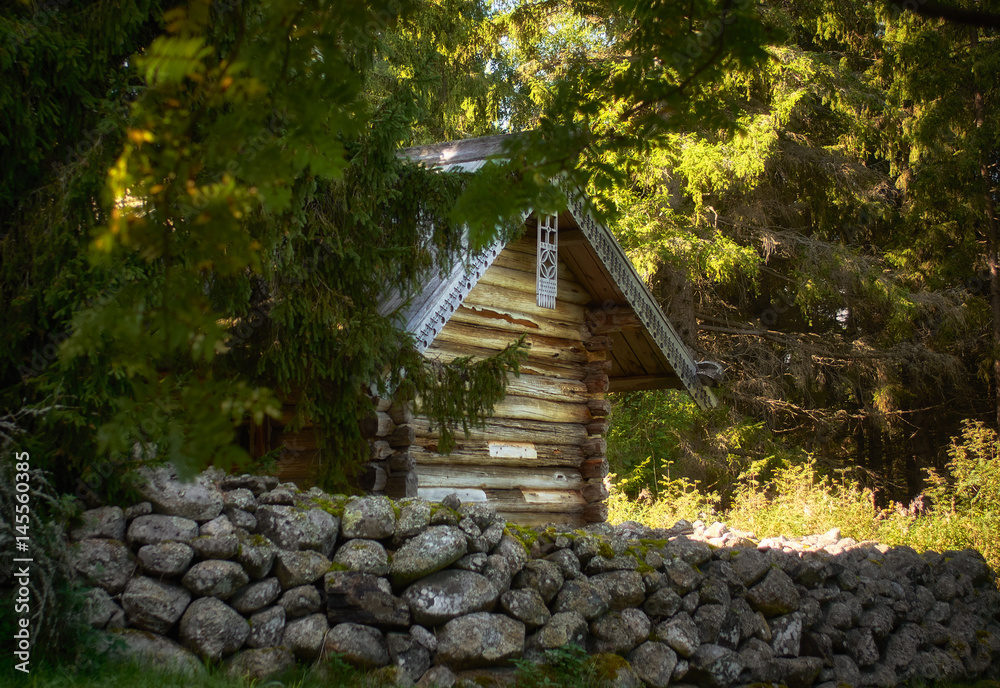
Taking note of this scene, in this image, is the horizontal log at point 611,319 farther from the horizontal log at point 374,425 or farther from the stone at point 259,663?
the stone at point 259,663

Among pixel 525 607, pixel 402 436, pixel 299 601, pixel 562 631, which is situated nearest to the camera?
pixel 299 601

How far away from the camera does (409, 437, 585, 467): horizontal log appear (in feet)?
29.7

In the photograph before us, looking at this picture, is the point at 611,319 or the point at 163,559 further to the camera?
the point at 611,319

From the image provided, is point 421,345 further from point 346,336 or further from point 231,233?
point 231,233

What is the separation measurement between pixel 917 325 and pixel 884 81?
6234mm

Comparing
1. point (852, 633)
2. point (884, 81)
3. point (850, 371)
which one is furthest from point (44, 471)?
point (884, 81)

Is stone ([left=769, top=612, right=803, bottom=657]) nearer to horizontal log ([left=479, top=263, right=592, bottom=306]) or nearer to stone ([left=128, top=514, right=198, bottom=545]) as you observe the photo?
horizontal log ([left=479, top=263, right=592, bottom=306])

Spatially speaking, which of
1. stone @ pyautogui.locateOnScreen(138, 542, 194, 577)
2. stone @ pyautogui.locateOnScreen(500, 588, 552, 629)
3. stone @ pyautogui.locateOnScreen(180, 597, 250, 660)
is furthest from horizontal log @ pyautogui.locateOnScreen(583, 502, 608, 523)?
stone @ pyautogui.locateOnScreen(138, 542, 194, 577)

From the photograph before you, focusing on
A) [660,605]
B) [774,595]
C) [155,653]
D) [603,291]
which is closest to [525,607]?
[660,605]

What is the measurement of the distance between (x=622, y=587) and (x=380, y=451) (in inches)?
105

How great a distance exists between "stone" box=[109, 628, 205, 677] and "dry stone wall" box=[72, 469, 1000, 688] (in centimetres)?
1

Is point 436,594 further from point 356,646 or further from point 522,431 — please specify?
point 522,431

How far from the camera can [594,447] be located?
11148mm

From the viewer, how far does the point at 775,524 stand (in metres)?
13.4
